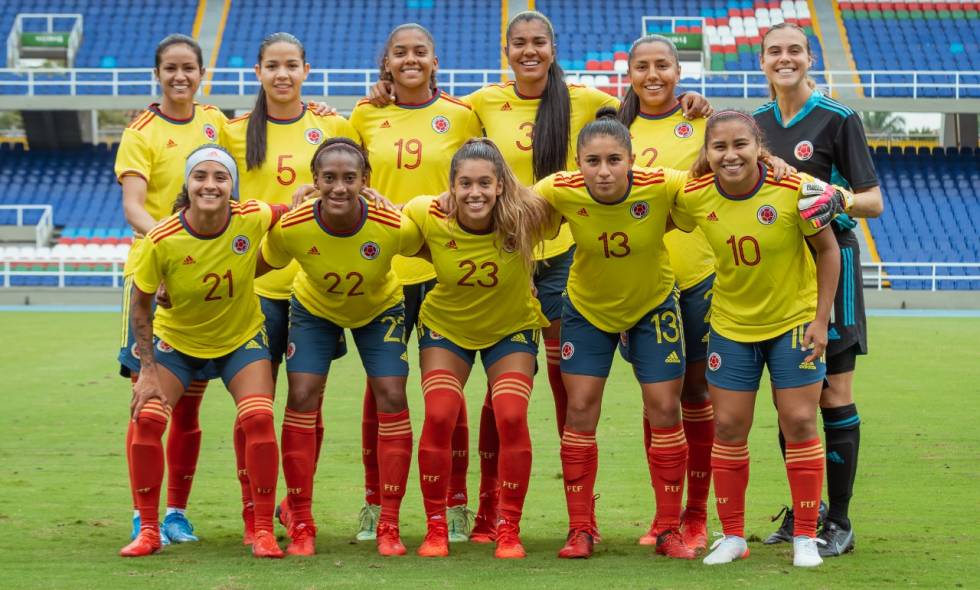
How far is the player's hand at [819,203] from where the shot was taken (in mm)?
5203

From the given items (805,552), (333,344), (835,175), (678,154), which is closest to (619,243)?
(678,154)

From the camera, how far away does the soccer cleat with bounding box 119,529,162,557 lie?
18.1 feet

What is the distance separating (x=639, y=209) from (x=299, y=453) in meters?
1.90

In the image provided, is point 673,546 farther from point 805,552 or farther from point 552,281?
point 552,281

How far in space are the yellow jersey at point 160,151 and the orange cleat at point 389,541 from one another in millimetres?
1949

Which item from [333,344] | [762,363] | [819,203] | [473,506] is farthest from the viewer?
[473,506]

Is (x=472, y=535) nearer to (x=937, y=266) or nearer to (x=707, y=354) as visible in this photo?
(x=707, y=354)

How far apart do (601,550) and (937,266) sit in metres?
22.3

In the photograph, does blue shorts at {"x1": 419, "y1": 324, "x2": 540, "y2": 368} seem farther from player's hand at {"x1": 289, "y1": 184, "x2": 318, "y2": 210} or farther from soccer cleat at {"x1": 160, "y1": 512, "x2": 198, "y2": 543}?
soccer cleat at {"x1": 160, "y1": 512, "x2": 198, "y2": 543}

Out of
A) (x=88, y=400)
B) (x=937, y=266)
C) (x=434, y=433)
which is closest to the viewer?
(x=434, y=433)

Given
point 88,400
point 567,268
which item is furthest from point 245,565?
point 88,400

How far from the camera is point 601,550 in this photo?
5723 mm

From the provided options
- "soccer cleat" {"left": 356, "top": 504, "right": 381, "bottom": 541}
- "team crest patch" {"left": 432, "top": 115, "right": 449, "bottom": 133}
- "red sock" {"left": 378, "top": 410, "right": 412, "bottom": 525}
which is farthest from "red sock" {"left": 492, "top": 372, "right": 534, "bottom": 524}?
"team crest patch" {"left": 432, "top": 115, "right": 449, "bottom": 133}

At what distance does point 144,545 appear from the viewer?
5.56m
